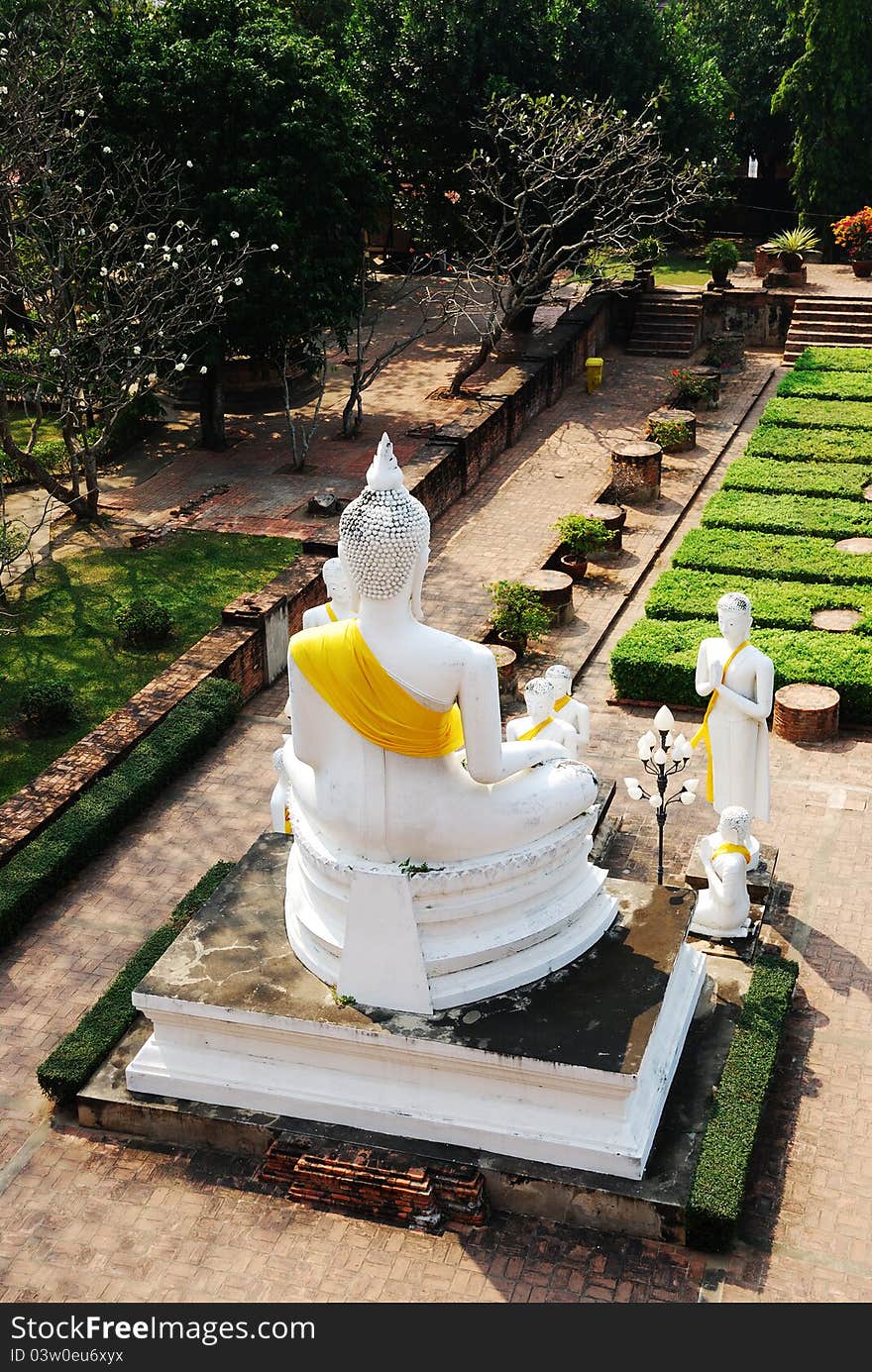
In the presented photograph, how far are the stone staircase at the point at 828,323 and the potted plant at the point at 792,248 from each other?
140cm

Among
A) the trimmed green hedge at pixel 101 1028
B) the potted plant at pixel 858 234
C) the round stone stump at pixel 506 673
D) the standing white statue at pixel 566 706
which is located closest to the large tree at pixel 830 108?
the potted plant at pixel 858 234

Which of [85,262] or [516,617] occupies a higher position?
[85,262]

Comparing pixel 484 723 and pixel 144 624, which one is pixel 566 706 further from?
pixel 144 624

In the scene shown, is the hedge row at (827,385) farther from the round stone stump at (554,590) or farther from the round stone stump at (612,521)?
the round stone stump at (554,590)

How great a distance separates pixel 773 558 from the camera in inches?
758

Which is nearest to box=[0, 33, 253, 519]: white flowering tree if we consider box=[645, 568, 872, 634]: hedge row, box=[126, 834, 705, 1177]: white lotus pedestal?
box=[645, 568, 872, 634]: hedge row

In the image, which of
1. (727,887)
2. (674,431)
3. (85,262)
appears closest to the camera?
(727,887)

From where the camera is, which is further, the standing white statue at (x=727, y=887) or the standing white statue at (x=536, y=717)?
the standing white statue at (x=727, y=887)

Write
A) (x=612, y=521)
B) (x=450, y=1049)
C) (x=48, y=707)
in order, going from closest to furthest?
(x=450, y=1049)
(x=48, y=707)
(x=612, y=521)

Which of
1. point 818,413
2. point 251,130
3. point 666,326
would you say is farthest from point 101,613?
point 666,326

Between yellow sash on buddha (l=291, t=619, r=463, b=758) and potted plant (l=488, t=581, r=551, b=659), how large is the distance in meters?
6.98

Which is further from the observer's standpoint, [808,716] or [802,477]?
[802,477]

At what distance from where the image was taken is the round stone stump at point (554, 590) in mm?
18172

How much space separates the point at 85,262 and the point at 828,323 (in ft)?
43.5
